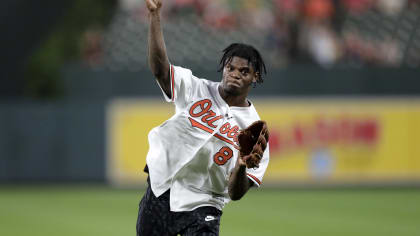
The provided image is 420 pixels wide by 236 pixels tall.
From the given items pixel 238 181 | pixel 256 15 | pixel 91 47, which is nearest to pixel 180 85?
pixel 238 181

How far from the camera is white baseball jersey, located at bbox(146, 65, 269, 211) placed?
192 inches

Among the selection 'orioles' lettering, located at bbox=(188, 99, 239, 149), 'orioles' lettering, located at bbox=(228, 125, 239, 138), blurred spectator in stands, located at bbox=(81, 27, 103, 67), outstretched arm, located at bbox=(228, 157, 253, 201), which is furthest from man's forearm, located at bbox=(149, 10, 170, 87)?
blurred spectator in stands, located at bbox=(81, 27, 103, 67)

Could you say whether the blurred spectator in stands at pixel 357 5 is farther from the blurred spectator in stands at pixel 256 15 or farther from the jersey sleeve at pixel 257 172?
the jersey sleeve at pixel 257 172

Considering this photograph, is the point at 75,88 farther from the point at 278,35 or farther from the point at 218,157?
the point at 218,157

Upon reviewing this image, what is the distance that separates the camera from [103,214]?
1182 centimetres

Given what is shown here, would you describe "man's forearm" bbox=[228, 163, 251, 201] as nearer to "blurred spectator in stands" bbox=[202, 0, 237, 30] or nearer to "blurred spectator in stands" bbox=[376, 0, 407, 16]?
"blurred spectator in stands" bbox=[202, 0, 237, 30]

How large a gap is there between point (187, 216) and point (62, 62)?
40.4 feet

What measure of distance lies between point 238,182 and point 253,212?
754 centimetres

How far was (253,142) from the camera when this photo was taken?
15.4 feet

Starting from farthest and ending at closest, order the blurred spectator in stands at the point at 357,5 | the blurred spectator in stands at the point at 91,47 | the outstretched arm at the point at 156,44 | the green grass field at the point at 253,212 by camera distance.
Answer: the blurred spectator in stands at the point at 357,5 < the blurred spectator in stands at the point at 91,47 < the green grass field at the point at 253,212 < the outstretched arm at the point at 156,44

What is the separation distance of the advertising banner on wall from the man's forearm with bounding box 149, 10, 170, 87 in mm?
11575

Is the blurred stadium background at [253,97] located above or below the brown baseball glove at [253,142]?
below

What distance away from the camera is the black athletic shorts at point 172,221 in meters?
4.90

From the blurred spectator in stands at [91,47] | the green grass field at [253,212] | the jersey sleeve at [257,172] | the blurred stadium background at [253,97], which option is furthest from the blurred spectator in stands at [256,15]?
the jersey sleeve at [257,172]
